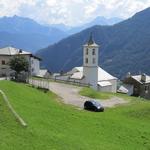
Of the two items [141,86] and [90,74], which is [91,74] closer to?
[90,74]

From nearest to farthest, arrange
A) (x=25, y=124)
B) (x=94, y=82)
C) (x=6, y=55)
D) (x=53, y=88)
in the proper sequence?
(x=25, y=124), (x=53, y=88), (x=6, y=55), (x=94, y=82)

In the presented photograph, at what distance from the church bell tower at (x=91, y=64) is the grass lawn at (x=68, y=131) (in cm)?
4834

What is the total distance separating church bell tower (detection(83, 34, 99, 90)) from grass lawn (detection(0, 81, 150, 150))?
48336 millimetres

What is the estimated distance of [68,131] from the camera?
122ft

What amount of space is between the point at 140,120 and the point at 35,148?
27.6m

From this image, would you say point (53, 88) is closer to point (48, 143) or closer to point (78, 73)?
point (78, 73)

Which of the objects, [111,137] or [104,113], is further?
[104,113]

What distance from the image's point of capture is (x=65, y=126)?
39.3 m

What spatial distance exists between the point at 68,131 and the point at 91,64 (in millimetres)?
69085

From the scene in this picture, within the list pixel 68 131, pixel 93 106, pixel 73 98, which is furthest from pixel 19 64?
pixel 68 131

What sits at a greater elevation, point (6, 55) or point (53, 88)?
point (6, 55)

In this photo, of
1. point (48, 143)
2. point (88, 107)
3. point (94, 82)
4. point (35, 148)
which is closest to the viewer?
point (35, 148)

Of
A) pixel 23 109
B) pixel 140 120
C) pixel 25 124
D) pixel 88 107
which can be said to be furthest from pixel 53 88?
pixel 25 124

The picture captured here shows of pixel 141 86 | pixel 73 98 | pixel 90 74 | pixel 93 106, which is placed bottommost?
pixel 93 106
